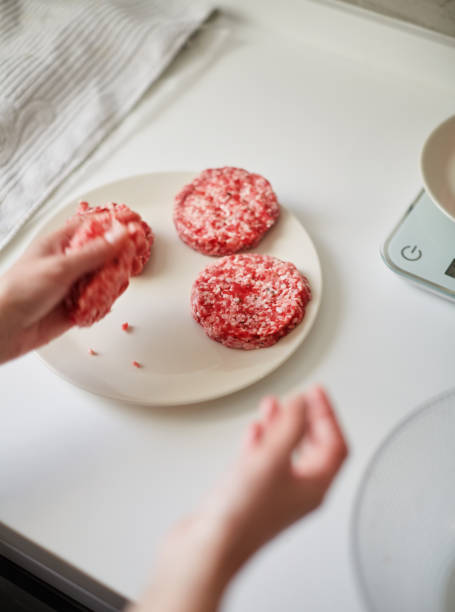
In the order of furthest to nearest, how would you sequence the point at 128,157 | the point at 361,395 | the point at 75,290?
the point at 128,157 → the point at 361,395 → the point at 75,290

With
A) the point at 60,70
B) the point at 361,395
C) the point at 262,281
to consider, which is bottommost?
the point at 361,395

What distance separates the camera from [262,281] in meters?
0.89

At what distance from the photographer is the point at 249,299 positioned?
2.88 feet

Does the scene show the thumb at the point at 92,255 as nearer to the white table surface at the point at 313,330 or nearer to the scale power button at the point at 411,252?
the white table surface at the point at 313,330

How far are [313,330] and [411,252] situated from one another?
224mm

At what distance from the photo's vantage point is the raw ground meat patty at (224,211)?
3.11 feet

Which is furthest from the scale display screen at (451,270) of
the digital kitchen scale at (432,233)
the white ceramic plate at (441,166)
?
the white ceramic plate at (441,166)

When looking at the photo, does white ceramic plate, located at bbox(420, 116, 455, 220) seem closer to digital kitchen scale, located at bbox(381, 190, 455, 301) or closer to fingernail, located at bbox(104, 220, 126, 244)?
digital kitchen scale, located at bbox(381, 190, 455, 301)

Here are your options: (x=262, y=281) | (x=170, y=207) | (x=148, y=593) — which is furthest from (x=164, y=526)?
(x=170, y=207)

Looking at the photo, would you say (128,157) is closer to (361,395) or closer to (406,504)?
(361,395)

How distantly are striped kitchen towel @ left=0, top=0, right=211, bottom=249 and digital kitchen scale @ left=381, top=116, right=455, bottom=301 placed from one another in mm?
630

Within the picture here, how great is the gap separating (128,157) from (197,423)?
23.6 inches

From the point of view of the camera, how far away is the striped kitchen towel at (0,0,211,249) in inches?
43.5

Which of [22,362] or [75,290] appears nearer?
[75,290]
